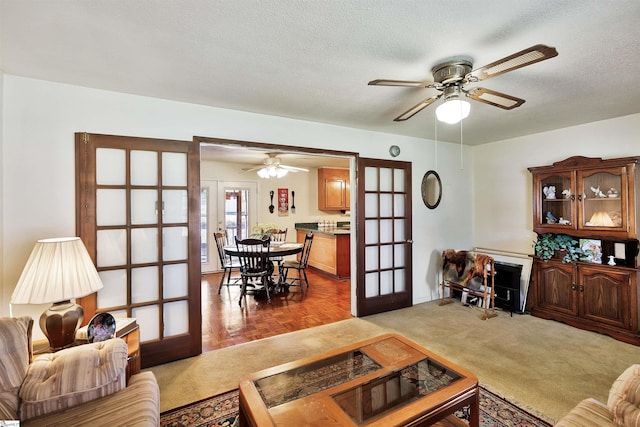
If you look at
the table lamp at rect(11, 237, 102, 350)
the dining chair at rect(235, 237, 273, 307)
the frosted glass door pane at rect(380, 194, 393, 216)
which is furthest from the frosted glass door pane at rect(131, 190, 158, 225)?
the frosted glass door pane at rect(380, 194, 393, 216)

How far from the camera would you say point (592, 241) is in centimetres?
335

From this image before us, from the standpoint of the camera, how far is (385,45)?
179 centimetres

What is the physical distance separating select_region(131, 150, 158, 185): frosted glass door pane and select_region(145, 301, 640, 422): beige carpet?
165 centimetres

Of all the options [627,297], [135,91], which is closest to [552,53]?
[135,91]

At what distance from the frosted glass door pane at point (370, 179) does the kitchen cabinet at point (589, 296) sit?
2.26 metres

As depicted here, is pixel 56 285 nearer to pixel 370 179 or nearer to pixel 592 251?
pixel 370 179

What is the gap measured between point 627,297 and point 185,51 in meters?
4.56

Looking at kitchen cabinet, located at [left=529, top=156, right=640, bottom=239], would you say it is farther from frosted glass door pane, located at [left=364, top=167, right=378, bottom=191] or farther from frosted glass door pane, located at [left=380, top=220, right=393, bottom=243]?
frosted glass door pane, located at [left=364, top=167, right=378, bottom=191]

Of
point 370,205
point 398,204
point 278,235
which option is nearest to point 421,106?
point 370,205

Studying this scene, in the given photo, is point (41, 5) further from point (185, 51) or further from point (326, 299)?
point (326, 299)

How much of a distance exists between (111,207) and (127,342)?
1153 mm

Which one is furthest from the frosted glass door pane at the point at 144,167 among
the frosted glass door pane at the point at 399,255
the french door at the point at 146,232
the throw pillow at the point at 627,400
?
the throw pillow at the point at 627,400

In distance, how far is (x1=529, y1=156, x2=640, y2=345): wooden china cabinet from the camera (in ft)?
9.77

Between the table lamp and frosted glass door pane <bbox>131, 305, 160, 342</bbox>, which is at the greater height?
the table lamp
